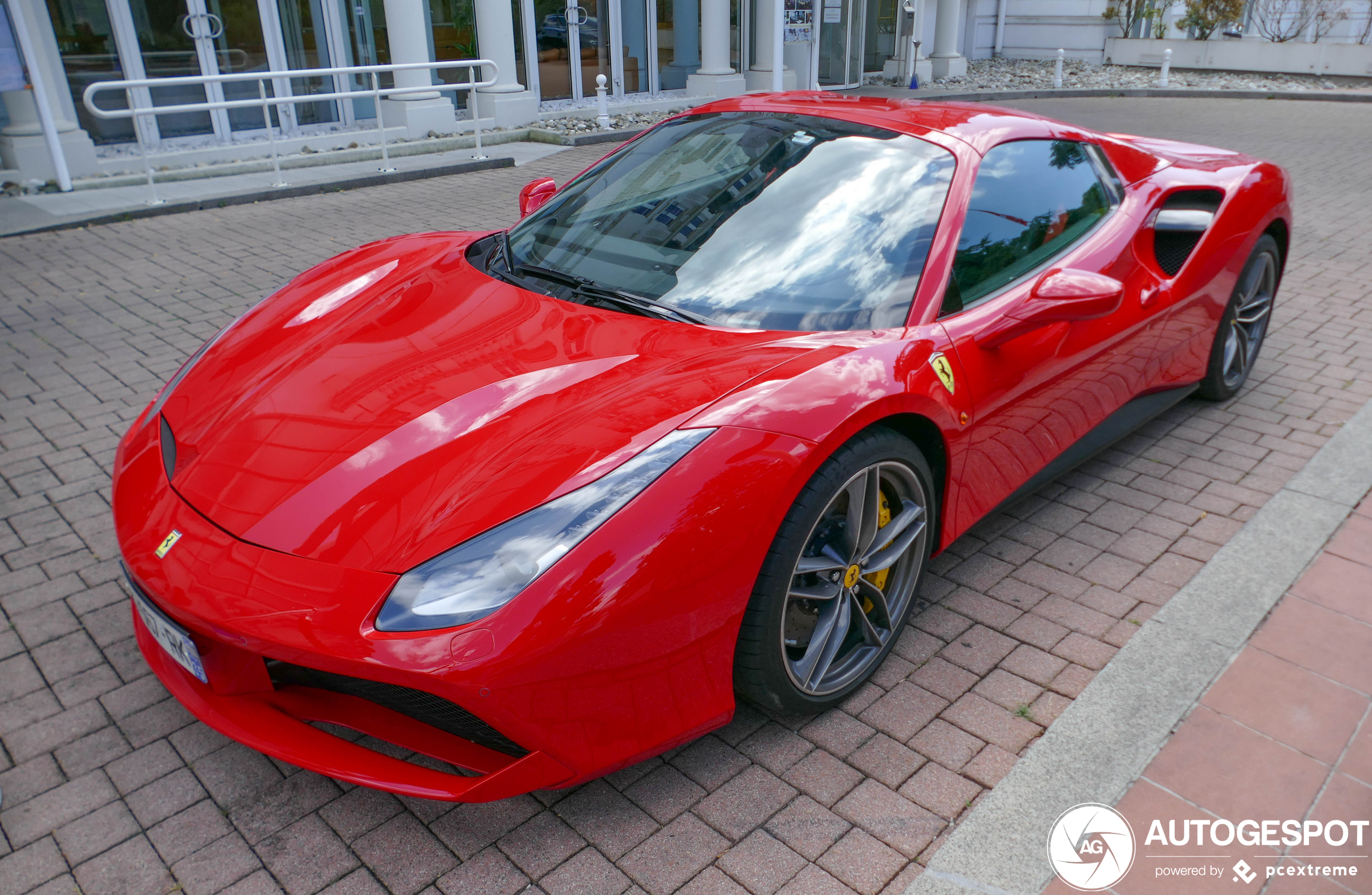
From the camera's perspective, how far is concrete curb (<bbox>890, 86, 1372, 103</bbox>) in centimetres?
1830

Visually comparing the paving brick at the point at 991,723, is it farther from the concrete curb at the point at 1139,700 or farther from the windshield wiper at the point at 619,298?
the windshield wiper at the point at 619,298

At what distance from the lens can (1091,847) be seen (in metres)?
2.11

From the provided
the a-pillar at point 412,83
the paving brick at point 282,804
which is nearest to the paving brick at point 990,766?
the paving brick at point 282,804

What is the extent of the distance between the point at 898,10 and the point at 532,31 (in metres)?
10.5

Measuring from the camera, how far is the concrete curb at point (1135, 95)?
18.3 meters

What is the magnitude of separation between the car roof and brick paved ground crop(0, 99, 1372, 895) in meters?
1.37

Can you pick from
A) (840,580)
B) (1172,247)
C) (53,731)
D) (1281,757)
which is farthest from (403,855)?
(1172,247)

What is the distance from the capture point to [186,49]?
1077 centimetres

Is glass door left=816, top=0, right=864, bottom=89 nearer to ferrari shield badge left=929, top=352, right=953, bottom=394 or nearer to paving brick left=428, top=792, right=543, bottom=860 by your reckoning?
ferrari shield badge left=929, top=352, right=953, bottom=394

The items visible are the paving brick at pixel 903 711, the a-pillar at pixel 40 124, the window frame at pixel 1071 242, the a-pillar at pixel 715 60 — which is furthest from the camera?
the a-pillar at pixel 715 60

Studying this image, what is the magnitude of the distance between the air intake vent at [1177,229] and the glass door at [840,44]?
643 inches

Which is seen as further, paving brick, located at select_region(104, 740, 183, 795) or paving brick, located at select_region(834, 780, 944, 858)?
paving brick, located at select_region(104, 740, 183, 795)

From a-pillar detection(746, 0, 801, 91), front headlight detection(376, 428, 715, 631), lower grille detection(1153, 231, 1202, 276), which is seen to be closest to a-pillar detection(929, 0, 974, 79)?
a-pillar detection(746, 0, 801, 91)

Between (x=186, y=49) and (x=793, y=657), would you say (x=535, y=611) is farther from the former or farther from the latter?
(x=186, y=49)
